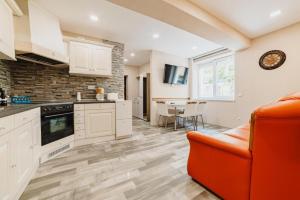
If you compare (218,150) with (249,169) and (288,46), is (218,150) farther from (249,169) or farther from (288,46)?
(288,46)

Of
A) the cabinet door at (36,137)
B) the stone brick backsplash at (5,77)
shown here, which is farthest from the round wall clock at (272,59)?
the stone brick backsplash at (5,77)

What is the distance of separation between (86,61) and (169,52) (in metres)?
2.80

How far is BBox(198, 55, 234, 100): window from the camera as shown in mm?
4238

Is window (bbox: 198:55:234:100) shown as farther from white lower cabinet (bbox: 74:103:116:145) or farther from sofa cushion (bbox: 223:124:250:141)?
white lower cabinet (bbox: 74:103:116:145)

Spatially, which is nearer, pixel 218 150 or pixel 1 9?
pixel 218 150

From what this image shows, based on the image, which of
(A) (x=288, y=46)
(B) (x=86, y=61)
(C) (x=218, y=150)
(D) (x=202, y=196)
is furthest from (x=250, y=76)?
(B) (x=86, y=61)

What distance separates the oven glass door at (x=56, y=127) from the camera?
2043 mm

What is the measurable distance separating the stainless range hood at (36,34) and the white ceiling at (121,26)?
0.17 metres

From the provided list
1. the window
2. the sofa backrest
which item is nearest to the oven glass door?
the sofa backrest

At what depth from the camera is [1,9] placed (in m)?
1.58

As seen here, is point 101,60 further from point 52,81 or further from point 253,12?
point 253,12

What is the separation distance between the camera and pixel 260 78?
132 inches

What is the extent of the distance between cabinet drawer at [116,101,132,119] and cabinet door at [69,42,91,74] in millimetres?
1073

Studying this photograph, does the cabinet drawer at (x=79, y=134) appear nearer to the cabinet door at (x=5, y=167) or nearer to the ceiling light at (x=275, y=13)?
the cabinet door at (x=5, y=167)
